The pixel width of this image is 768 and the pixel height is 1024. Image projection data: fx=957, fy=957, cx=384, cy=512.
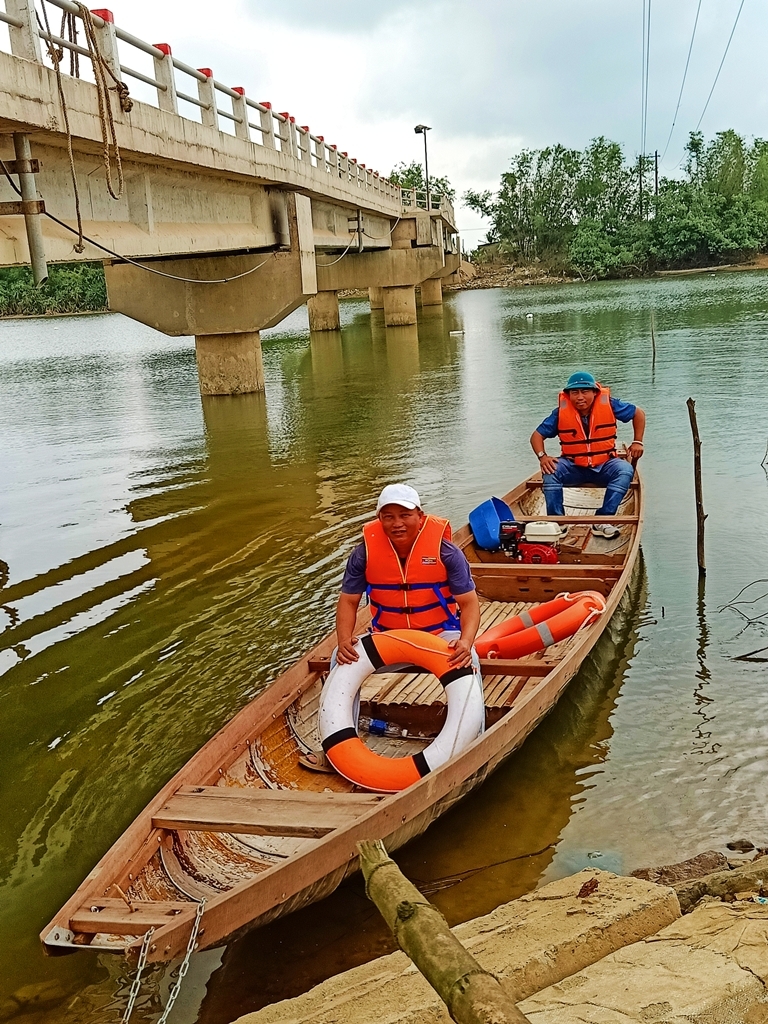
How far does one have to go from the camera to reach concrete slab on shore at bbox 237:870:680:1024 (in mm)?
3820

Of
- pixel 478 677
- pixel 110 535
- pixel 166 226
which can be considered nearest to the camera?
pixel 478 677

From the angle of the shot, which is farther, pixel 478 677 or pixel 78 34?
pixel 78 34

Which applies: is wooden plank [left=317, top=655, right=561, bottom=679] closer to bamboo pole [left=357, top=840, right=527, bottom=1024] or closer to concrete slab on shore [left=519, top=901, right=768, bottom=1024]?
concrete slab on shore [left=519, top=901, right=768, bottom=1024]

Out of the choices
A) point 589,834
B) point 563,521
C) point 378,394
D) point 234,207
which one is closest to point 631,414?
point 563,521

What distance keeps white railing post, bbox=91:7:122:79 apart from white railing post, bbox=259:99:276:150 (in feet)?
22.3

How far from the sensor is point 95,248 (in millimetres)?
12195

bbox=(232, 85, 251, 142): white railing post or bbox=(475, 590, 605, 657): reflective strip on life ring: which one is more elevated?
bbox=(232, 85, 251, 142): white railing post

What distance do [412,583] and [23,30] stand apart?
24.1 feet

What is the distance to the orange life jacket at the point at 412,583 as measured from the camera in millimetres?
6480

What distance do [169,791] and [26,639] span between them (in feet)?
15.7

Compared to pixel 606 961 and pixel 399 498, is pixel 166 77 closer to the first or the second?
pixel 399 498

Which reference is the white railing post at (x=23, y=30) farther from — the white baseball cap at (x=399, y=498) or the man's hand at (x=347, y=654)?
the man's hand at (x=347, y=654)

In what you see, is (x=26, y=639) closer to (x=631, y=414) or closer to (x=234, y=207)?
(x=631, y=414)

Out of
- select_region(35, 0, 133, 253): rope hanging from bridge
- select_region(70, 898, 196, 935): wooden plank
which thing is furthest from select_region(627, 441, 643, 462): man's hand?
select_region(70, 898, 196, 935): wooden plank
